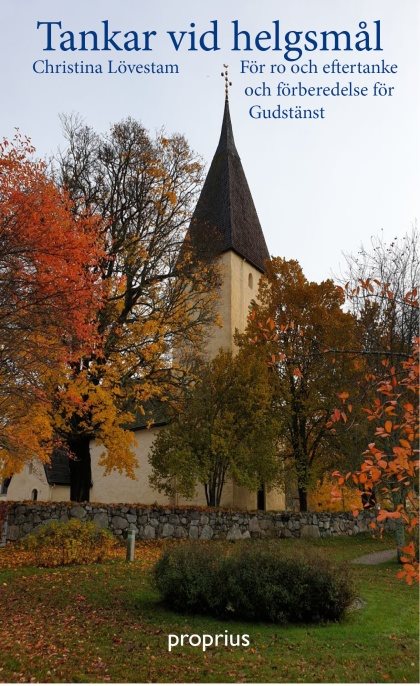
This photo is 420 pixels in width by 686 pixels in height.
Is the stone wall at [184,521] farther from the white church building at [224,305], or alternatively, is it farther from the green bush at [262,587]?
the green bush at [262,587]

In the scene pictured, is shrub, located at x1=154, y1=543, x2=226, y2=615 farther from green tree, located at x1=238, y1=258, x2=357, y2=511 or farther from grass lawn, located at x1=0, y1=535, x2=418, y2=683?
green tree, located at x1=238, y1=258, x2=357, y2=511

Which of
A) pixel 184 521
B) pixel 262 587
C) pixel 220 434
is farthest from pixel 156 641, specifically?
pixel 220 434

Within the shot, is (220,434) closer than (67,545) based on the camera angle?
No

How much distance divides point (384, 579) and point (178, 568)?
19.5 feet

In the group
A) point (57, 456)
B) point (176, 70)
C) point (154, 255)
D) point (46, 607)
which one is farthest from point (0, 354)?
point (57, 456)

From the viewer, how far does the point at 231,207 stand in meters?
33.2

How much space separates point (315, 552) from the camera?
963 cm

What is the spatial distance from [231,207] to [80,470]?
62.1 ft

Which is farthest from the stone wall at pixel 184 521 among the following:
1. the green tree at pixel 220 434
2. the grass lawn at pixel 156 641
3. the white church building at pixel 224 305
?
the grass lawn at pixel 156 641

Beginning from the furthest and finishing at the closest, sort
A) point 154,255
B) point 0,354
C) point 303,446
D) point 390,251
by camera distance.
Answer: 1. point 303,446
2. point 154,255
3. point 390,251
4. point 0,354

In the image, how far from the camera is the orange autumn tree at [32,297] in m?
12.1

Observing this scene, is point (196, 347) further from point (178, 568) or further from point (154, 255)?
point (178, 568)

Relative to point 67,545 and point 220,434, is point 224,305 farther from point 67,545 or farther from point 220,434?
point 67,545

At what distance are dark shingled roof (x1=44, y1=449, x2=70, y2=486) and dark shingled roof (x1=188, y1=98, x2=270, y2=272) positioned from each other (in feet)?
54.0
